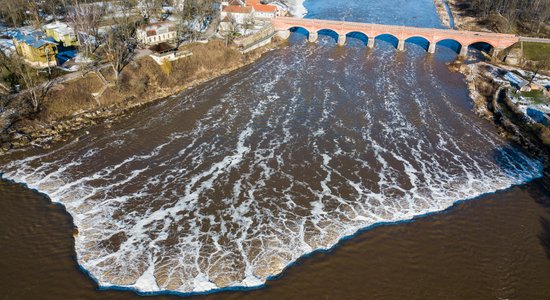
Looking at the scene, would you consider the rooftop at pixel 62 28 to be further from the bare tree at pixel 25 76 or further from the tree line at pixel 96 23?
the bare tree at pixel 25 76

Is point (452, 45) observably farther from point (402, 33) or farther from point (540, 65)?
point (540, 65)

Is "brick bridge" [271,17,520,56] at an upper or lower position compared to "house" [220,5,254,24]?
lower

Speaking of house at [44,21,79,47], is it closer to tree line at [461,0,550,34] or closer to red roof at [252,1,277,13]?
red roof at [252,1,277,13]

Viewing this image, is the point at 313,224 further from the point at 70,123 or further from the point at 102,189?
the point at 70,123

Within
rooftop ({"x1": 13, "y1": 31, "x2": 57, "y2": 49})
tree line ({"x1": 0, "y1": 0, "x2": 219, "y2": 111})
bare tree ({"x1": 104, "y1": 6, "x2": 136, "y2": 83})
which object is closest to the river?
bare tree ({"x1": 104, "y1": 6, "x2": 136, "y2": 83})

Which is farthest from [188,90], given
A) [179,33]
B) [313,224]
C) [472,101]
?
[472,101]
